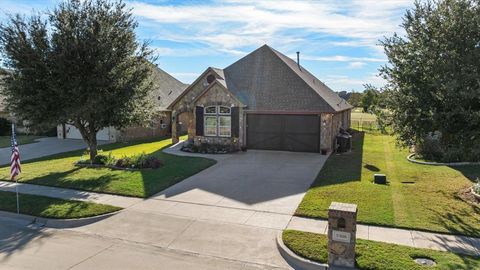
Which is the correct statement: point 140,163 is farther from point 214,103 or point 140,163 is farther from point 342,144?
point 342,144

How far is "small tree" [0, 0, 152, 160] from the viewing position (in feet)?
48.5

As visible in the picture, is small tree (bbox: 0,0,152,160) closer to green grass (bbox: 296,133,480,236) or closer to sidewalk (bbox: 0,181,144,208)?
sidewalk (bbox: 0,181,144,208)

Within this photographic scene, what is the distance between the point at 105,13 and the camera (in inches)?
619

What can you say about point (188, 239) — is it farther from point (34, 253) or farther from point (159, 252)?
point (34, 253)

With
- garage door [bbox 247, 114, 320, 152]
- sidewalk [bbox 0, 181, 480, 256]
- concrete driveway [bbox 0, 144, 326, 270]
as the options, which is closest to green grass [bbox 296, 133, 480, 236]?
sidewalk [bbox 0, 181, 480, 256]

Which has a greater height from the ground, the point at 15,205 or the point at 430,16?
the point at 430,16

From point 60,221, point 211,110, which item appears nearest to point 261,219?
point 60,221

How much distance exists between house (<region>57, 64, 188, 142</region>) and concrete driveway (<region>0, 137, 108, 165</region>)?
3.37 ft

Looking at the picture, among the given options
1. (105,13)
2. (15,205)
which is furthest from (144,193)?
(105,13)

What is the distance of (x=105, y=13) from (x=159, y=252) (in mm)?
12046

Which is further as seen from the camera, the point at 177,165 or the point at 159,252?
the point at 177,165

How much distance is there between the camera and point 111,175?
14.7 metres

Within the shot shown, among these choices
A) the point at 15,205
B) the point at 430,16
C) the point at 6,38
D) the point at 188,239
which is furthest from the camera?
the point at 6,38

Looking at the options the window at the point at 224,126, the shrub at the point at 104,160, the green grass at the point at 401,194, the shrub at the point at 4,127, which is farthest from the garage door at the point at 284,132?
the shrub at the point at 4,127
